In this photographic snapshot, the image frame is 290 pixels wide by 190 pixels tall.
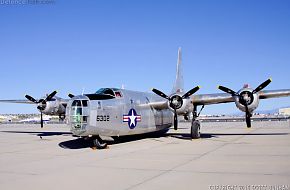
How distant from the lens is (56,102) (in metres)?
27.1

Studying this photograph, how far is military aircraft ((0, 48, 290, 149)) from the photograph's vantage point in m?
16.8

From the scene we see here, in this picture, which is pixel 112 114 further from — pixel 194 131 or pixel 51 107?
pixel 51 107

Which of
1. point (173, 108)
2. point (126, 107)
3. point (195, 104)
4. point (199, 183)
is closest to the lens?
point (199, 183)

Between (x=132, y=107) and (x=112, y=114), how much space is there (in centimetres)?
280

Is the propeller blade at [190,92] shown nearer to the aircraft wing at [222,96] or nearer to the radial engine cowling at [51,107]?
the aircraft wing at [222,96]

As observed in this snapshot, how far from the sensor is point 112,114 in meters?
18.2

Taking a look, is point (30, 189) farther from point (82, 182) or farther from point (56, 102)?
point (56, 102)

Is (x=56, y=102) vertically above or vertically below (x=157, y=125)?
above

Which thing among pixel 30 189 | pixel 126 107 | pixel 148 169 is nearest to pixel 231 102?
pixel 126 107

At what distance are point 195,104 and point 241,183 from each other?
54.0 feet

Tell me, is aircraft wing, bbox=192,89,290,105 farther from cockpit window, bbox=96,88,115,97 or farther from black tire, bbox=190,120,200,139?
cockpit window, bbox=96,88,115,97

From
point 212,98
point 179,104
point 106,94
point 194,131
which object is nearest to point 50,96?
point 106,94

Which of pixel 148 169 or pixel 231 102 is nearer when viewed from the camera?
pixel 148 169

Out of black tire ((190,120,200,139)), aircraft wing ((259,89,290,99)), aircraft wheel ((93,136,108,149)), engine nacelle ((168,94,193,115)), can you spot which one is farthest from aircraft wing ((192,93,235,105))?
aircraft wheel ((93,136,108,149))
